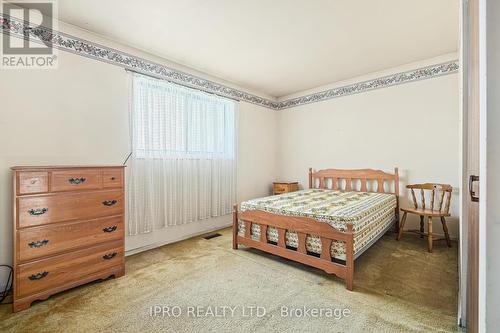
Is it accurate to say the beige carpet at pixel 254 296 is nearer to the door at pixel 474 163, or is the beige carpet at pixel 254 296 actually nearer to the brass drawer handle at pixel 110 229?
the brass drawer handle at pixel 110 229

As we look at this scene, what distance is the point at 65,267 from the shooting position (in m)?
2.03

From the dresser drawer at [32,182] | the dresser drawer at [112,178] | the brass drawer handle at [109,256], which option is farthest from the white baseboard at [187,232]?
the dresser drawer at [32,182]

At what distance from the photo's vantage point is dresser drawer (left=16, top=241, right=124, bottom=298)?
72.5 inches

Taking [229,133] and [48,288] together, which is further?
[229,133]

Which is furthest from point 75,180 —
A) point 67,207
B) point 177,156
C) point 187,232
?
point 187,232

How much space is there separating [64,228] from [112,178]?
567 mm

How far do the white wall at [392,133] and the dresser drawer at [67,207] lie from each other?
3602 mm

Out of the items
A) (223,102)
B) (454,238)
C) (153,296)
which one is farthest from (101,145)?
(454,238)

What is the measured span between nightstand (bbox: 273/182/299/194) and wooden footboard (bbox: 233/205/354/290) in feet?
6.14

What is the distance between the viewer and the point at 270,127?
5172 millimetres

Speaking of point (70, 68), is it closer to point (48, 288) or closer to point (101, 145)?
point (101, 145)

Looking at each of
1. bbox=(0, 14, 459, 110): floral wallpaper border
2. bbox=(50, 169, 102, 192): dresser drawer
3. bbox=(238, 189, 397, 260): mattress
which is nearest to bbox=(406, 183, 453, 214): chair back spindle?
bbox=(238, 189, 397, 260): mattress

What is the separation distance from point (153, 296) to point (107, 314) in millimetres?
→ 347

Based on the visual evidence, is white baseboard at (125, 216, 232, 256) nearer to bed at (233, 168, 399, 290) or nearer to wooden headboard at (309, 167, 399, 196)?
bed at (233, 168, 399, 290)
